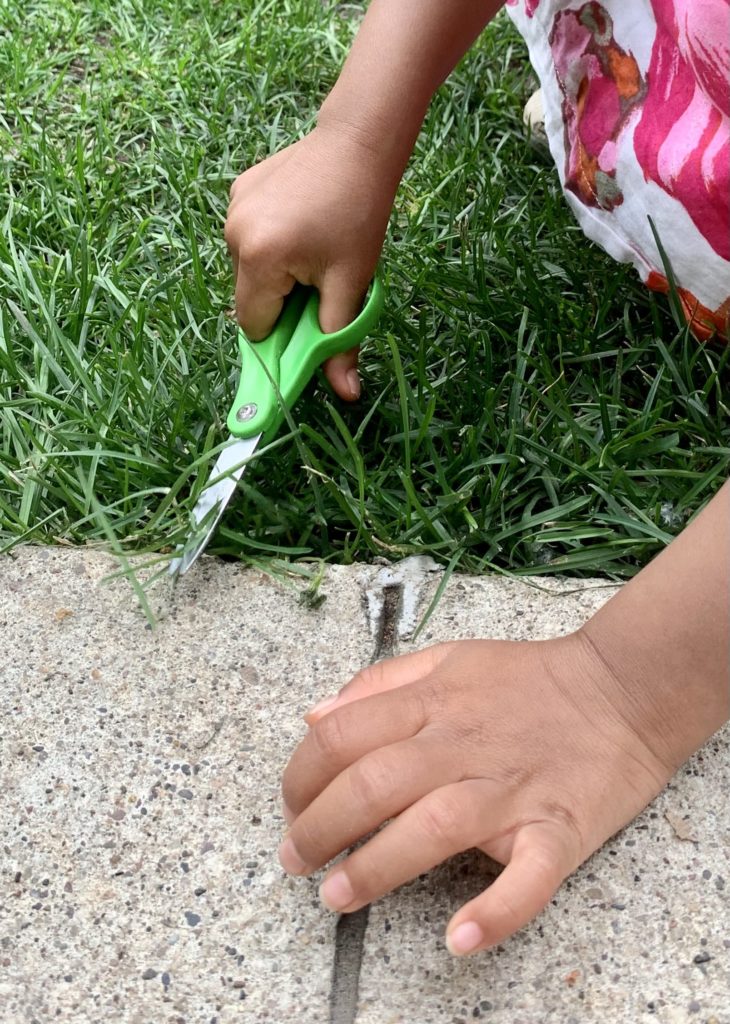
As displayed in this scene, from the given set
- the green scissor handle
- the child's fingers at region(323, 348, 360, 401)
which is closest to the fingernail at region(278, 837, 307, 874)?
the green scissor handle

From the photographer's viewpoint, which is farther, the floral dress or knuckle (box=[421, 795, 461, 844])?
the floral dress

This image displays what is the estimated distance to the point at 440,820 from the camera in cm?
74

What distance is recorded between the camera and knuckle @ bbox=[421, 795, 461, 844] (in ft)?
2.41

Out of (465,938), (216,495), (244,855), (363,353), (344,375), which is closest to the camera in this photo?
(465,938)

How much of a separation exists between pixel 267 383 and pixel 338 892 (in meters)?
0.49

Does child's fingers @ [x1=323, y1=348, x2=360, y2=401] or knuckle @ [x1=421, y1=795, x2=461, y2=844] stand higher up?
child's fingers @ [x1=323, y1=348, x2=360, y2=401]

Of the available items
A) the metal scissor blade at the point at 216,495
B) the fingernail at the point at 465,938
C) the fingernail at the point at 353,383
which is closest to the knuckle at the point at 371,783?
the fingernail at the point at 465,938

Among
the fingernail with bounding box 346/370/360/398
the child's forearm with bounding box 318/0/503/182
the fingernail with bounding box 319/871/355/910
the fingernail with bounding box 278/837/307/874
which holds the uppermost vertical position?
the child's forearm with bounding box 318/0/503/182

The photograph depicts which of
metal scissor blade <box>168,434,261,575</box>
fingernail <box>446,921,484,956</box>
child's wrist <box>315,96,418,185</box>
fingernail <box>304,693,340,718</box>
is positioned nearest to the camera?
fingernail <box>446,921,484,956</box>

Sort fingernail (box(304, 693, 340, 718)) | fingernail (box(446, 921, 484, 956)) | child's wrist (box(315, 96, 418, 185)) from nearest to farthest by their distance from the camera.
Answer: fingernail (box(446, 921, 484, 956)) → fingernail (box(304, 693, 340, 718)) → child's wrist (box(315, 96, 418, 185))

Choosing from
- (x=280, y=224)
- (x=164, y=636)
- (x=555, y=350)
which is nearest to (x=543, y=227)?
(x=555, y=350)

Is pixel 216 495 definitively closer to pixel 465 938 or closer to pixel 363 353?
pixel 363 353

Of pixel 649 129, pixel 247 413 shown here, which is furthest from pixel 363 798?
pixel 649 129

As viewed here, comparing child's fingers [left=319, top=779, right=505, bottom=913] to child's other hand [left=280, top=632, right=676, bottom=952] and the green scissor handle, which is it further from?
the green scissor handle
